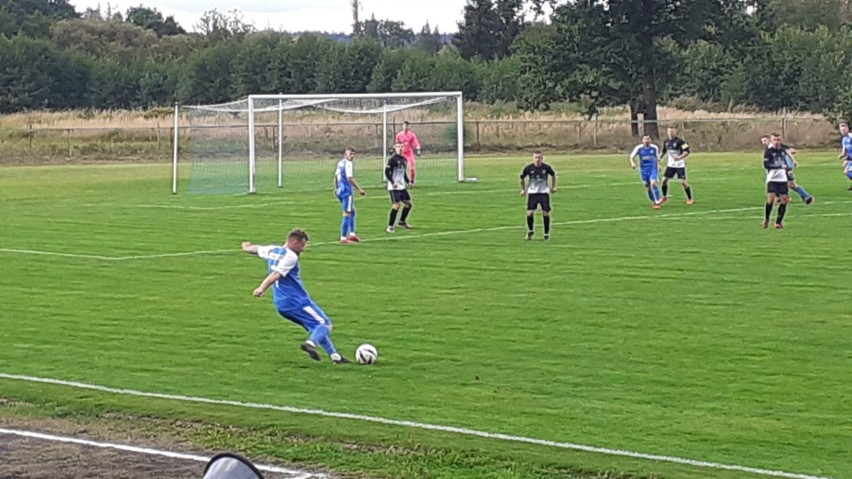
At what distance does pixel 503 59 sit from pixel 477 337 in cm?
8401

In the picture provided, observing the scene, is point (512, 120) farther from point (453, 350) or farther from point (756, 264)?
point (453, 350)

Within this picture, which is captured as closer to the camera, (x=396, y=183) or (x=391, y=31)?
(x=396, y=183)

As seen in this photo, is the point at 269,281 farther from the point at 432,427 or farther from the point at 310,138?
the point at 310,138

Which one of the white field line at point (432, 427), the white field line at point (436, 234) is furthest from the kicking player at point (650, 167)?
the white field line at point (432, 427)

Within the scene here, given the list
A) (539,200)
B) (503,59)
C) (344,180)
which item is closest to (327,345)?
(539,200)

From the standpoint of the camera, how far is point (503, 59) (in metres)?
98.4

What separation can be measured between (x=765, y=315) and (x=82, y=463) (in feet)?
30.1

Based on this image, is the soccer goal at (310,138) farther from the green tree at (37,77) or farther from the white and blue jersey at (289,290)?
the green tree at (37,77)

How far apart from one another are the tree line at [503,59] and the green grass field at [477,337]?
41809 millimetres

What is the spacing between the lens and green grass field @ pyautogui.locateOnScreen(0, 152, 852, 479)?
10.7 metres

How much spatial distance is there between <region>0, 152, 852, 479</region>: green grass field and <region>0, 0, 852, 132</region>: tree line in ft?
137

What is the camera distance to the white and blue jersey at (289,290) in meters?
13.5

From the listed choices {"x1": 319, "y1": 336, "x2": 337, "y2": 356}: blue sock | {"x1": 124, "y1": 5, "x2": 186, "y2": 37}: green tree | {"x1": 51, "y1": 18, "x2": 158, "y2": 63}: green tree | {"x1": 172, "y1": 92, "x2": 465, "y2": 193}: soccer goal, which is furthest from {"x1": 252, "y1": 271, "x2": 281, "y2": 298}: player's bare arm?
{"x1": 124, "y1": 5, "x2": 186, "y2": 37}: green tree

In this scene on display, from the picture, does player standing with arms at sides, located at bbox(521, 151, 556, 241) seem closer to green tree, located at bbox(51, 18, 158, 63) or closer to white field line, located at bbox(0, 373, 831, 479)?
white field line, located at bbox(0, 373, 831, 479)
